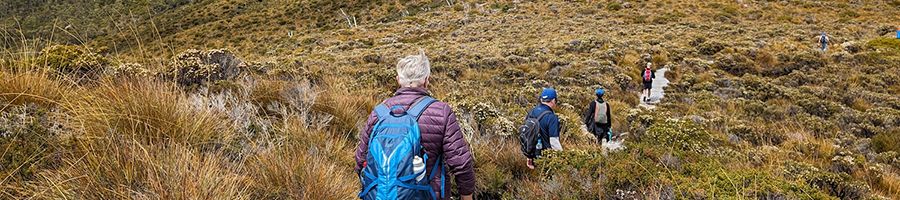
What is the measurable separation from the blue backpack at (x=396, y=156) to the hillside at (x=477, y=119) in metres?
0.78

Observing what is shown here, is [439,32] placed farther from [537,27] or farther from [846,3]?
[846,3]

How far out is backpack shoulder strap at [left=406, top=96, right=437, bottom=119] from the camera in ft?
8.38

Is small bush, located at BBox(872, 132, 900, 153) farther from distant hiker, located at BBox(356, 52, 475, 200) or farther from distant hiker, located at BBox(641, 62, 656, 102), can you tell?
distant hiker, located at BBox(356, 52, 475, 200)

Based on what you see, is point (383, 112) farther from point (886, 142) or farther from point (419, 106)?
point (886, 142)

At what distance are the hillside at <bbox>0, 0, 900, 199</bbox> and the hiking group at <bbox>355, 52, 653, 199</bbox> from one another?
79 centimetres

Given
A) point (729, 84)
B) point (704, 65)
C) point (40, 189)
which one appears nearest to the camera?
point (40, 189)

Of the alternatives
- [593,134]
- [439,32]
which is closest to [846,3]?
[439,32]

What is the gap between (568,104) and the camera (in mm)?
10453

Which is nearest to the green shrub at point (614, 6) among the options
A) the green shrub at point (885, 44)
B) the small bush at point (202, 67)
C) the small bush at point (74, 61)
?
the green shrub at point (885, 44)

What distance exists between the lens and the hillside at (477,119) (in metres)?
3.08

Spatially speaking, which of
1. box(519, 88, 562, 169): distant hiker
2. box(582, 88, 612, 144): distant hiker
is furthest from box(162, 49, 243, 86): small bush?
box(582, 88, 612, 144): distant hiker

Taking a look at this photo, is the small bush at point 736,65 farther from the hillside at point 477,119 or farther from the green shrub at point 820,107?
the green shrub at point 820,107

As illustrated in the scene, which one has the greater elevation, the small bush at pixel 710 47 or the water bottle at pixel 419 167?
the water bottle at pixel 419 167

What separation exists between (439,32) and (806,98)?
30003 mm
